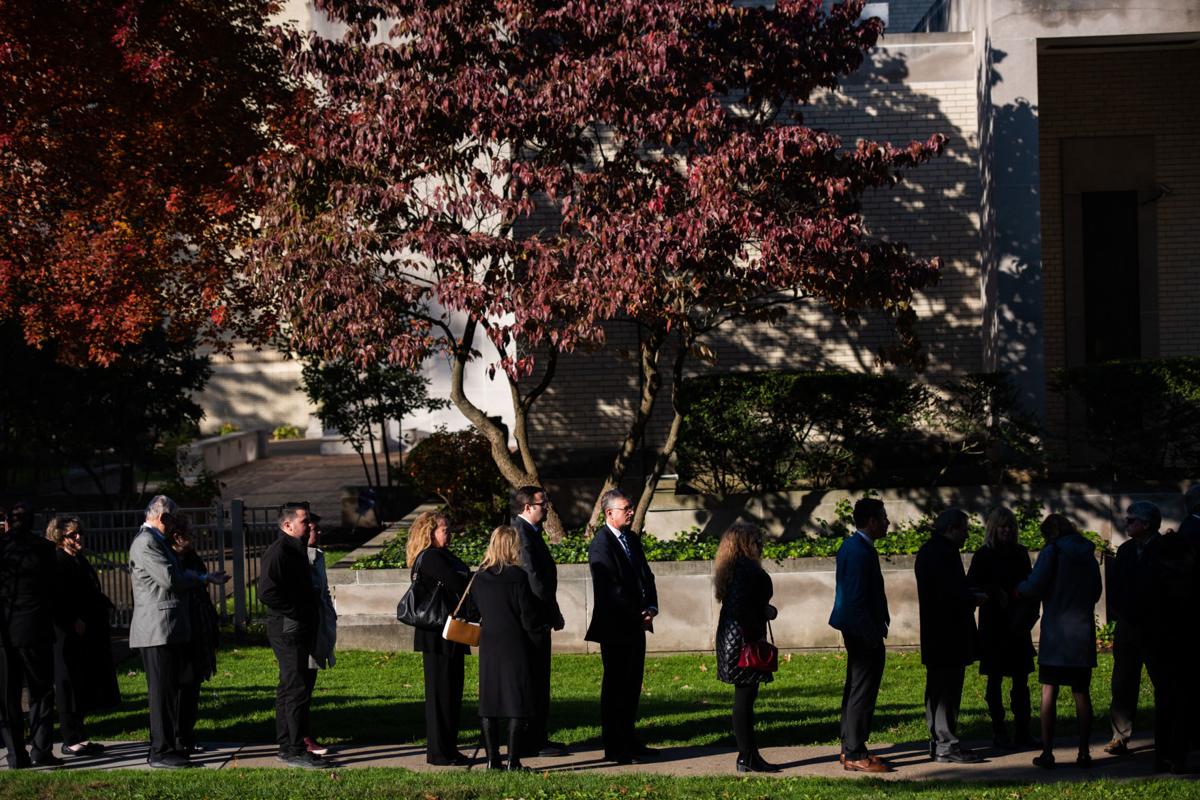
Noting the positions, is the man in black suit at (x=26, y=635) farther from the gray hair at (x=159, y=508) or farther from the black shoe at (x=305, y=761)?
the black shoe at (x=305, y=761)

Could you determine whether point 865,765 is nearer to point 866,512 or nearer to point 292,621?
point 866,512

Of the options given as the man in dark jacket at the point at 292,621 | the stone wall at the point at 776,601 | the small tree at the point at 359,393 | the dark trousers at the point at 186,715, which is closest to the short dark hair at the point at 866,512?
the man in dark jacket at the point at 292,621

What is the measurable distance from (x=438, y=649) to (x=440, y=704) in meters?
0.38

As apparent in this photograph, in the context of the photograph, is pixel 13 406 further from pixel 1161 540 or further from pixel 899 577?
pixel 1161 540

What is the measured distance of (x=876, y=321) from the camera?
717 inches

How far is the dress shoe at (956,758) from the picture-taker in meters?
9.04

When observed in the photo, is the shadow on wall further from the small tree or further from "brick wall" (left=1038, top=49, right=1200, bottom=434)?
the small tree

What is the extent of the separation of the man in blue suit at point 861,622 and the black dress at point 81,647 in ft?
18.0

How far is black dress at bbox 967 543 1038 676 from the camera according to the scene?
9.37 m

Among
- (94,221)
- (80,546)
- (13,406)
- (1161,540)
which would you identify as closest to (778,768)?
(1161,540)

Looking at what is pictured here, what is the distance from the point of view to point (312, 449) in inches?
1540

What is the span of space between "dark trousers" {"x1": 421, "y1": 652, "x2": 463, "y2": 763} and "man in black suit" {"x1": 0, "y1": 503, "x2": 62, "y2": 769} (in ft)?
8.76

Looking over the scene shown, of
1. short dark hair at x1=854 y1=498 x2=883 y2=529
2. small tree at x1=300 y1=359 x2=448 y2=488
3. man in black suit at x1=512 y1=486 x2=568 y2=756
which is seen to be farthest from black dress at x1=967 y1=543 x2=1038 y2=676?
small tree at x1=300 y1=359 x2=448 y2=488

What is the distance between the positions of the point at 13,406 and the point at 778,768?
1628 centimetres
